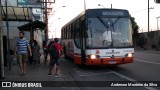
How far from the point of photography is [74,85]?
1337 centimetres

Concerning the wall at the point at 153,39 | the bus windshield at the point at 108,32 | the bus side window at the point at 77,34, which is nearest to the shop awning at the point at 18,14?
the bus side window at the point at 77,34

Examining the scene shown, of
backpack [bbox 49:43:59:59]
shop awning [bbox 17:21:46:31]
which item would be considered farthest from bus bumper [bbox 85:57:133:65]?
shop awning [bbox 17:21:46:31]

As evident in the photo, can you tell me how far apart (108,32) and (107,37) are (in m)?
0.27

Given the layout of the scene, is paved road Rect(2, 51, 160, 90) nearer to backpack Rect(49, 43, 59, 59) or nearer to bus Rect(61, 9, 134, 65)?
bus Rect(61, 9, 134, 65)

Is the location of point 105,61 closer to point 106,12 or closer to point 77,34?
point 106,12

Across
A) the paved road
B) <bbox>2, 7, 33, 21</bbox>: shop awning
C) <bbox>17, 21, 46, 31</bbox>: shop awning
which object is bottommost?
the paved road

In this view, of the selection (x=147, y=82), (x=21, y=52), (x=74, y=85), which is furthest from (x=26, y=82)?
(x=147, y=82)

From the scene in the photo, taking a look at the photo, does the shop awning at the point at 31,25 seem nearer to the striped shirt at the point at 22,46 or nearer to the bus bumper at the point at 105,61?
the bus bumper at the point at 105,61

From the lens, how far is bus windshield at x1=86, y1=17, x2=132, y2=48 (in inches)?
743

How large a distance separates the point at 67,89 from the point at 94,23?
751cm

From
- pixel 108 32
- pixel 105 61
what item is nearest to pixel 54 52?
pixel 105 61

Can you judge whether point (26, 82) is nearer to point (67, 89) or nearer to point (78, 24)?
point (67, 89)

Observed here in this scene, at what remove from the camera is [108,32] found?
1908 centimetres

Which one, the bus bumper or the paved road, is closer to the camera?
the paved road
